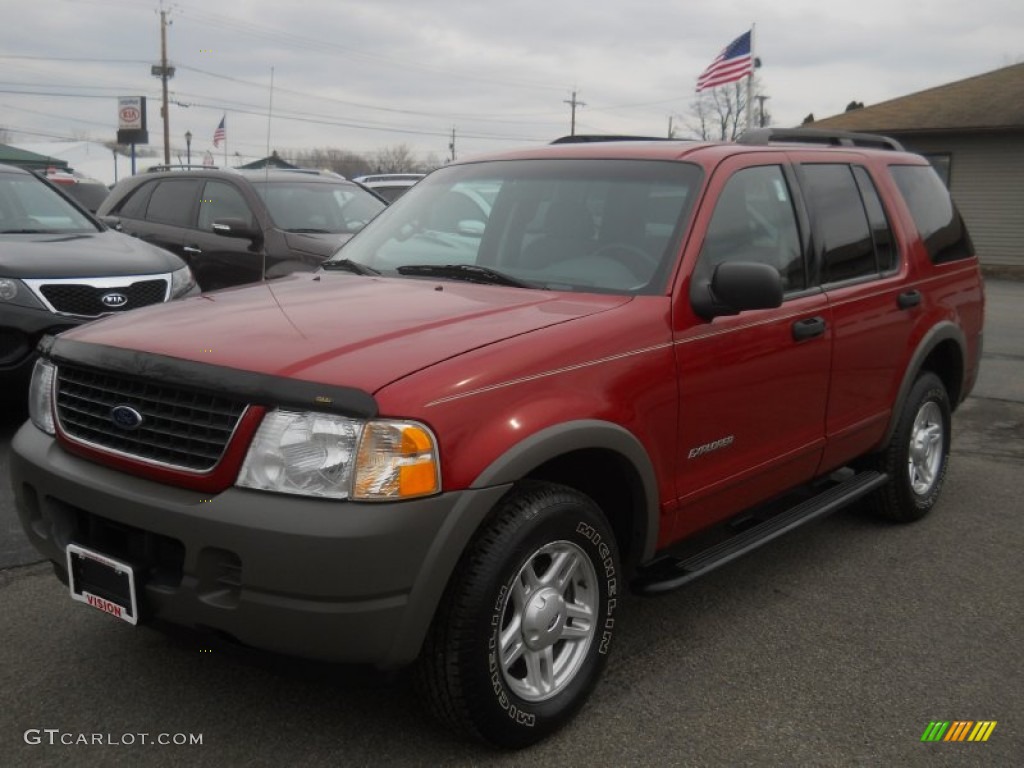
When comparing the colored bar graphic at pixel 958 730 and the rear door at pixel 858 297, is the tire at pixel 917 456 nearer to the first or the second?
the rear door at pixel 858 297

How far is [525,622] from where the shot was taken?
9.30ft

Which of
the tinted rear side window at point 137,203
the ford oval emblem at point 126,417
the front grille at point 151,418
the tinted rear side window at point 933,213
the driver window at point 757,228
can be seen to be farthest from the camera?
the tinted rear side window at point 137,203

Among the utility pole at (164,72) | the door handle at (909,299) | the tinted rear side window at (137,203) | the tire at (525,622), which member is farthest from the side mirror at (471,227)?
the utility pole at (164,72)

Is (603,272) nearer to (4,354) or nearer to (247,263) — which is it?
(4,354)

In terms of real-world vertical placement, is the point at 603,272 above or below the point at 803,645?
above

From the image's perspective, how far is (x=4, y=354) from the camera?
19.2 ft

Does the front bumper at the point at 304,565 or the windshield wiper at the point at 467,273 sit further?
the windshield wiper at the point at 467,273

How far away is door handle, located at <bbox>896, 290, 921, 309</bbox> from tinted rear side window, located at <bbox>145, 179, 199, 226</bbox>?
7018 mm

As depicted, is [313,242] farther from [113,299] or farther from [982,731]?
[982,731]

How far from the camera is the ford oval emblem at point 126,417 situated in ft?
9.02

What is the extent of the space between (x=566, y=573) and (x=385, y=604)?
0.69m

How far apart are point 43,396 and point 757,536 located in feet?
8.47

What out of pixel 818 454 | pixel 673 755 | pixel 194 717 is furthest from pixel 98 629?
pixel 818 454

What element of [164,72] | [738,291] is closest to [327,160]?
[738,291]
